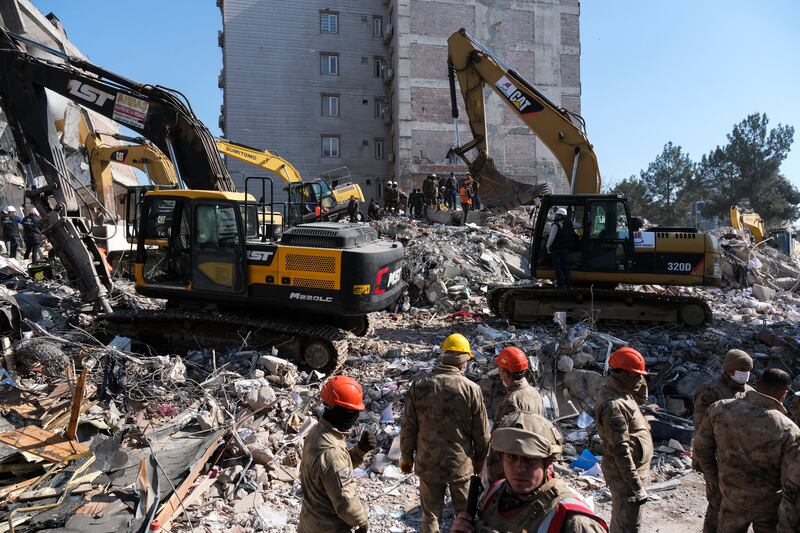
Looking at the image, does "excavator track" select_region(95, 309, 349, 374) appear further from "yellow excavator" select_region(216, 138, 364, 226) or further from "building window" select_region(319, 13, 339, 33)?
"building window" select_region(319, 13, 339, 33)

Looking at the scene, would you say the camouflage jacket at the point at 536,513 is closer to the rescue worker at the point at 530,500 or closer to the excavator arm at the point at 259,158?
the rescue worker at the point at 530,500

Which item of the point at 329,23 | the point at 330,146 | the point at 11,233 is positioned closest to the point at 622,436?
the point at 11,233

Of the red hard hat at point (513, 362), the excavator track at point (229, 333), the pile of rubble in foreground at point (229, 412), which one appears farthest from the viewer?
the excavator track at point (229, 333)

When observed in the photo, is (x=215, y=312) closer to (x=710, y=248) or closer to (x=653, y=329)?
(x=653, y=329)

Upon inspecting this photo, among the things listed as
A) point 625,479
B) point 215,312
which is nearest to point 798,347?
point 625,479

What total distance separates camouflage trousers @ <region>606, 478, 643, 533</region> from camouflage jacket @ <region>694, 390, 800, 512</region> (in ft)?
1.69

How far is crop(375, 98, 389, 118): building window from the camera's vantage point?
33.1 metres

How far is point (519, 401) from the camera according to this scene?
4219mm

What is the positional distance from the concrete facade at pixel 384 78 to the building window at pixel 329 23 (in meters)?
0.21

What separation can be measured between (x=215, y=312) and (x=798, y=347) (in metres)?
7.96

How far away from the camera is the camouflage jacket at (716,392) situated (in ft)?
14.7

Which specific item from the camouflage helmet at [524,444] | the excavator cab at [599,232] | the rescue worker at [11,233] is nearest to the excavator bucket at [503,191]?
the excavator cab at [599,232]

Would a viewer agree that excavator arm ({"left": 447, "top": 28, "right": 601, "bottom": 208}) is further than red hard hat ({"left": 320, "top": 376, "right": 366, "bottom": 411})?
Yes

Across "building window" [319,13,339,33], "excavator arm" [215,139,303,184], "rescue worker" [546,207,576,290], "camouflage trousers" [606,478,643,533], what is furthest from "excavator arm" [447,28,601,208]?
"building window" [319,13,339,33]
